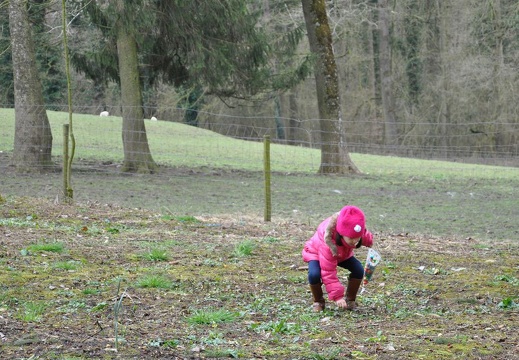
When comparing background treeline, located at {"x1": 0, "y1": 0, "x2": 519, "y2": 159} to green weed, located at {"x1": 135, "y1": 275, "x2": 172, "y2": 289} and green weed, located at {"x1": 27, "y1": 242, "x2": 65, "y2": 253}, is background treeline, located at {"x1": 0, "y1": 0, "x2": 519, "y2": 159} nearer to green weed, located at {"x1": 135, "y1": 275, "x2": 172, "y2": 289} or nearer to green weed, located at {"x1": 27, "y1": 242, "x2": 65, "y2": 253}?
green weed, located at {"x1": 27, "y1": 242, "x2": 65, "y2": 253}

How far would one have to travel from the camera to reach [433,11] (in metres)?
45.3

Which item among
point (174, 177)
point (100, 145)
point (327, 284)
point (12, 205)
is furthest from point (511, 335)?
point (100, 145)

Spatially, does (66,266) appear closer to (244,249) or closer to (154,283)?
(154,283)

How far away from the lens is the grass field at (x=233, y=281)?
17.1 feet

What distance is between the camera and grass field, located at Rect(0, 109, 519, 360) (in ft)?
17.1

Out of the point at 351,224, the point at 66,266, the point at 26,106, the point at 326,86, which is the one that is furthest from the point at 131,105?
the point at 351,224

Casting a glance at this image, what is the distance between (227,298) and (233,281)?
2.13ft

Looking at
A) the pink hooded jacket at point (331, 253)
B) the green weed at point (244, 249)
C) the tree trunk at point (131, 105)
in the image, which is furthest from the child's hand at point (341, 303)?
the tree trunk at point (131, 105)

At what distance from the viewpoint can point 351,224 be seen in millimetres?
6023

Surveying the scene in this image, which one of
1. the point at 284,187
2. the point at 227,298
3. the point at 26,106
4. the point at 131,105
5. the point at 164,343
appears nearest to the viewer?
the point at 164,343

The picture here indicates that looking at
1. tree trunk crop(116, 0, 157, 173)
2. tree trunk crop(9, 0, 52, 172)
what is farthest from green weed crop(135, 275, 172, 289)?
tree trunk crop(116, 0, 157, 173)

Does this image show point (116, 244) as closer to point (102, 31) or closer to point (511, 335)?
point (511, 335)

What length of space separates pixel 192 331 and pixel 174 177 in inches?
605

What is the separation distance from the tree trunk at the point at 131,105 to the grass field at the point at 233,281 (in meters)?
4.44
